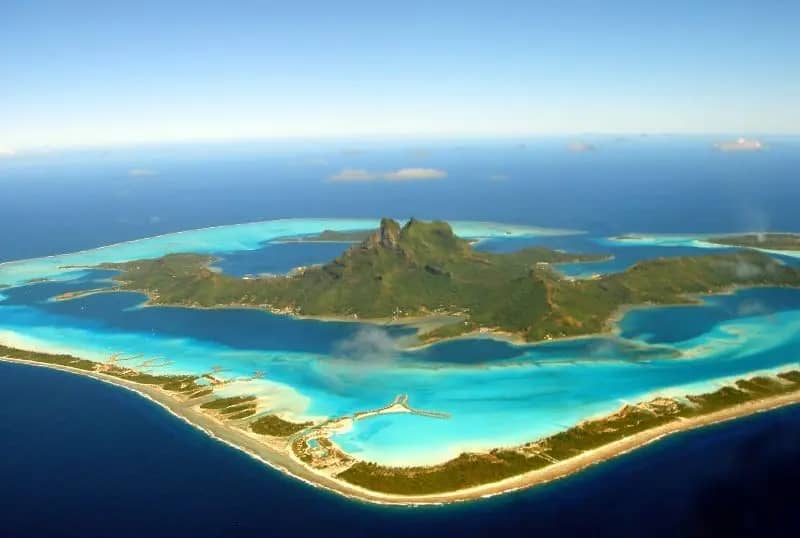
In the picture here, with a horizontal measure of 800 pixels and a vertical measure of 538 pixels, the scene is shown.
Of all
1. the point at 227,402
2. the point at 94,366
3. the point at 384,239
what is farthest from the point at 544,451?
the point at 384,239

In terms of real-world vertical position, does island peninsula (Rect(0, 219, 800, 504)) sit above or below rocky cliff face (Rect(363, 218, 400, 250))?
below

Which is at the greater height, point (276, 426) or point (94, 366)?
point (94, 366)

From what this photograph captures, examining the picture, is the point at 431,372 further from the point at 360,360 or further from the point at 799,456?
the point at 799,456

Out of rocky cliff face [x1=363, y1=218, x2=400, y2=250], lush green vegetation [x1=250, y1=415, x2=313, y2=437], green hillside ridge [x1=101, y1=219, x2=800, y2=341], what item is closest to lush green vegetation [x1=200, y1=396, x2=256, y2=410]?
lush green vegetation [x1=250, y1=415, x2=313, y2=437]

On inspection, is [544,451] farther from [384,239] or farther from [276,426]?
[384,239]

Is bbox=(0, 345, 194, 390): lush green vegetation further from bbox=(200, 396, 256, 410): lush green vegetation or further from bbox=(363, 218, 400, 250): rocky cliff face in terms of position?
bbox=(363, 218, 400, 250): rocky cliff face

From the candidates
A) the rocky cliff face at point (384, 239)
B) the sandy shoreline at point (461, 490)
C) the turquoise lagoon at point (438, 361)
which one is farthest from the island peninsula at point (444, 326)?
the turquoise lagoon at point (438, 361)
